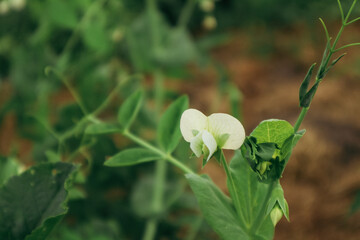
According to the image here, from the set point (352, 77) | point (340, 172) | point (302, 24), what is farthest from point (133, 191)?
point (302, 24)

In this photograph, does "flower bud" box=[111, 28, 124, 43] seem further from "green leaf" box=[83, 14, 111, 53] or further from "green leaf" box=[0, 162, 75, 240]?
"green leaf" box=[0, 162, 75, 240]

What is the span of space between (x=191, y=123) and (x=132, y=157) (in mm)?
153

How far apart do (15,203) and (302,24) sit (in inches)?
52.1

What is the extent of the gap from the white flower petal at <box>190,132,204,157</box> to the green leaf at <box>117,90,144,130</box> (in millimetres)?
198

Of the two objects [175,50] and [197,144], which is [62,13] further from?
[197,144]

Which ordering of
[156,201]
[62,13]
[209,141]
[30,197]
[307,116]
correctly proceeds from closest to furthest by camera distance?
[209,141], [30,197], [156,201], [62,13], [307,116]

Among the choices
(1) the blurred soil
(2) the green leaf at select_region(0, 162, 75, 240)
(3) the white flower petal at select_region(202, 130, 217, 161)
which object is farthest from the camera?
(1) the blurred soil

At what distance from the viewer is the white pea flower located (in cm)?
37

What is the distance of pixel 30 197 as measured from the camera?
0.48 meters

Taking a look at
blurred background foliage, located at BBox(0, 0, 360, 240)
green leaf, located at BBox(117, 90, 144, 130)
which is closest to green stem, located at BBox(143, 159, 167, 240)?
blurred background foliage, located at BBox(0, 0, 360, 240)

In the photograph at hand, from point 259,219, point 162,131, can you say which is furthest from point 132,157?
point 259,219

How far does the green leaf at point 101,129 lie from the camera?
0.55 meters

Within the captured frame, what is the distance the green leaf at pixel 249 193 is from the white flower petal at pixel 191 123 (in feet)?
0.27

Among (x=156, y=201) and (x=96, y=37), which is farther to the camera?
(x=96, y=37)
